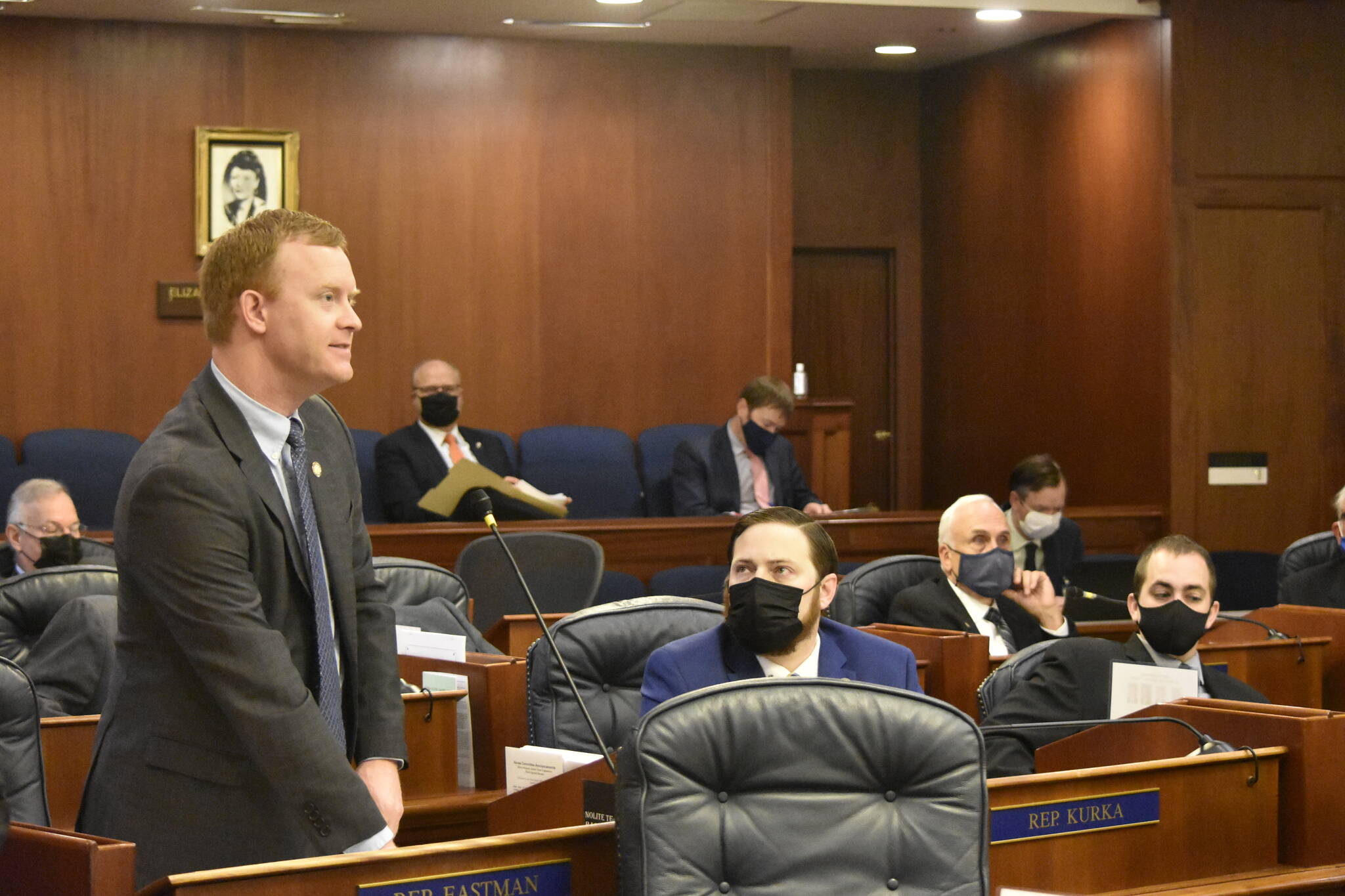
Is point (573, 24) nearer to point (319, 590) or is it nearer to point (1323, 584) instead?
point (1323, 584)

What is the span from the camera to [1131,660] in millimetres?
3785

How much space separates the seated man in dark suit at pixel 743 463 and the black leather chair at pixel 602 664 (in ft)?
13.3

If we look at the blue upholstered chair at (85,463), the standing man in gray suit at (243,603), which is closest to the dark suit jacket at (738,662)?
the standing man in gray suit at (243,603)

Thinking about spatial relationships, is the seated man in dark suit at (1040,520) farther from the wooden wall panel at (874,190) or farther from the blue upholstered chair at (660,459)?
the wooden wall panel at (874,190)

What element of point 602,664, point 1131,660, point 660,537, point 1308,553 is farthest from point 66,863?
point 660,537

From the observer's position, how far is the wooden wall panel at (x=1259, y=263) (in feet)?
27.0

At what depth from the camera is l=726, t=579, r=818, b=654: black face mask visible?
119 inches

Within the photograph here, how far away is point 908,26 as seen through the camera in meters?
8.89

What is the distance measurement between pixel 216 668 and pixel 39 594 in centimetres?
248

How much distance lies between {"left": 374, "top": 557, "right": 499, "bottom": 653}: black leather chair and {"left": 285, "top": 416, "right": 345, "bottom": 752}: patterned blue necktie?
2.18m

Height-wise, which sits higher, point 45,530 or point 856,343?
point 856,343

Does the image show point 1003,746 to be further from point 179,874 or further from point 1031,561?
point 1031,561

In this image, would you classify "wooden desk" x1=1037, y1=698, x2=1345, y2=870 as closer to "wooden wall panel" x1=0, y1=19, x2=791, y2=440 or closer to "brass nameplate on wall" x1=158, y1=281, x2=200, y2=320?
"wooden wall panel" x1=0, y1=19, x2=791, y2=440

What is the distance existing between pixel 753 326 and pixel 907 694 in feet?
23.8
